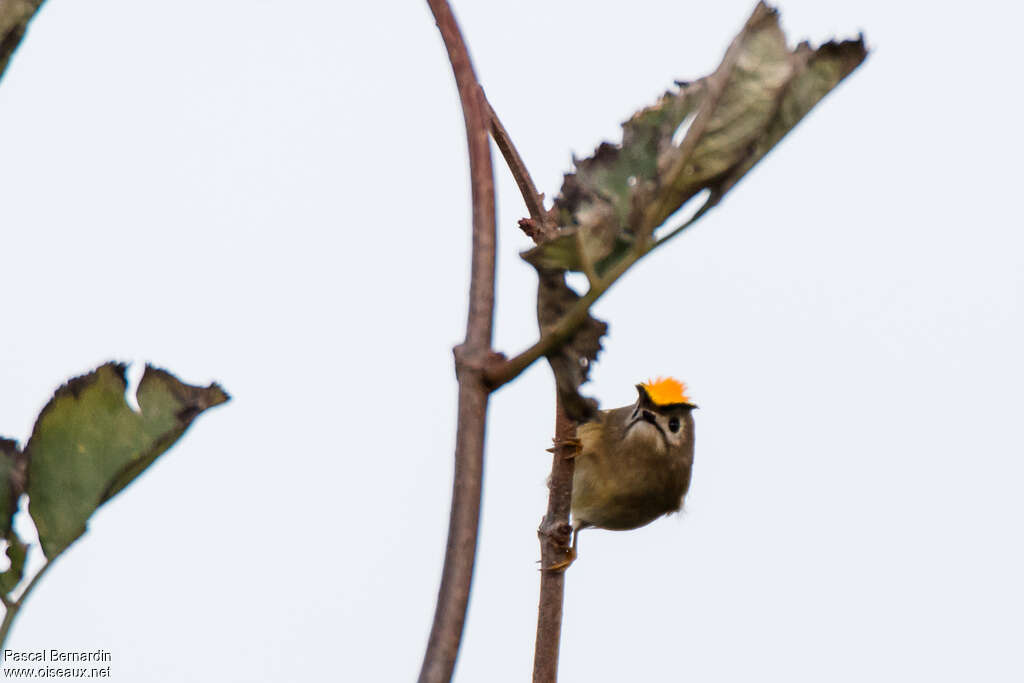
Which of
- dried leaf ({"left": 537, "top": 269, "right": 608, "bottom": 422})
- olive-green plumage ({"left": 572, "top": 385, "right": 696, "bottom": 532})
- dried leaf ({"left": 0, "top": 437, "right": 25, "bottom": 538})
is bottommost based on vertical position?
dried leaf ({"left": 0, "top": 437, "right": 25, "bottom": 538})

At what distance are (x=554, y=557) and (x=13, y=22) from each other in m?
0.52

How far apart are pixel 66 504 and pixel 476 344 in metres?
0.12

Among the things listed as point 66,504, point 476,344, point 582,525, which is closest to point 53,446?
point 66,504

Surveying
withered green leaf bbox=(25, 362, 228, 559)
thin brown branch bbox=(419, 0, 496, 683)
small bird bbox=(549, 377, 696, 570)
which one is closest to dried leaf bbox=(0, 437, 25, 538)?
withered green leaf bbox=(25, 362, 228, 559)

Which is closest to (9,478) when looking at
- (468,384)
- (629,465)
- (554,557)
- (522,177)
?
(468,384)

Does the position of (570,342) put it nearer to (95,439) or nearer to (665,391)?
(95,439)

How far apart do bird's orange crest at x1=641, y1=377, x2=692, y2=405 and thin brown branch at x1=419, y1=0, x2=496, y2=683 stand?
147 centimetres

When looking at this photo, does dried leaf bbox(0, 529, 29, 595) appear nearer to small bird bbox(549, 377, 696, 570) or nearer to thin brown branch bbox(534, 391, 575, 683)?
thin brown branch bbox(534, 391, 575, 683)

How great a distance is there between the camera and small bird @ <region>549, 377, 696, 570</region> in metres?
1.71

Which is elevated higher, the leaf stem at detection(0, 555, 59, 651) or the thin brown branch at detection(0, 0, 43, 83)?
the thin brown branch at detection(0, 0, 43, 83)

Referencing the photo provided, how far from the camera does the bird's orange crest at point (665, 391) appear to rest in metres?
1.75

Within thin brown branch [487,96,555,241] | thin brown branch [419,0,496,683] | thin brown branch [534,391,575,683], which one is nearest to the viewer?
thin brown branch [419,0,496,683]

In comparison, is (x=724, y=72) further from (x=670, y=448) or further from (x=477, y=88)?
(x=670, y=448)

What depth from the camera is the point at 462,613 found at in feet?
0.80
